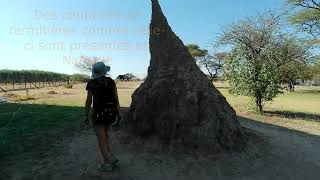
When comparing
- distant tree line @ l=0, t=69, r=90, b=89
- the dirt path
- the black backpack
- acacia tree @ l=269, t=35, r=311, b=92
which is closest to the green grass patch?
the dirt path

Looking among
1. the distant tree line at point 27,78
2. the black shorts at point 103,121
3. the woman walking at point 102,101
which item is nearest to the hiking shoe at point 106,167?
the woman walking at point 102,101

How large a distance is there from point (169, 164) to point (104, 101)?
65.0 inches

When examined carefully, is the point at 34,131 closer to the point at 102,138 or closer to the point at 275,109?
the point at 102,138

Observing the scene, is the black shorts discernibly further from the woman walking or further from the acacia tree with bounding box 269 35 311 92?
the acacia tree with bounding box 269 35 311 92

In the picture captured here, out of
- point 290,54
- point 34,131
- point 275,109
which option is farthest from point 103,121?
point 290,54

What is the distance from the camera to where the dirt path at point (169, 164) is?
6145 mm

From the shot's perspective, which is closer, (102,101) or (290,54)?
(102,101)

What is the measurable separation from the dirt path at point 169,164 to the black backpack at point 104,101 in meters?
0.87

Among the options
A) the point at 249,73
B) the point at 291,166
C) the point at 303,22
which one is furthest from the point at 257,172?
the point at 303,22

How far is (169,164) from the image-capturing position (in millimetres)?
6688

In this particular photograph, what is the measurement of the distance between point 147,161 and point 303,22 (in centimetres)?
3405

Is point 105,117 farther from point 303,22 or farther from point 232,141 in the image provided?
point 303,22

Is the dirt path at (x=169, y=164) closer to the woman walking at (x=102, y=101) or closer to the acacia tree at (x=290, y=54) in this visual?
the woman walking at (x=102, y=101)

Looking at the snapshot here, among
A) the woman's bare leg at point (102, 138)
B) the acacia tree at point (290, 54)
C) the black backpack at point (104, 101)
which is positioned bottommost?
the woman's bare leg at point (102, 138)
